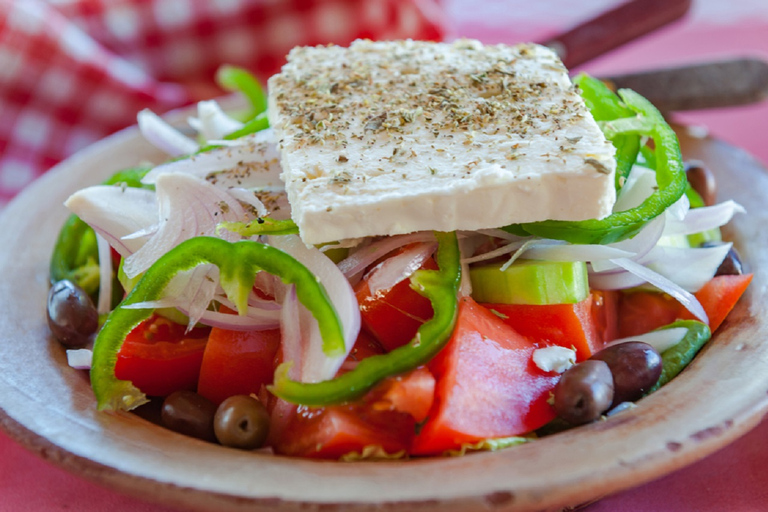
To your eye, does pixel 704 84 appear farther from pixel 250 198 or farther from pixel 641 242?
pixel 250 198

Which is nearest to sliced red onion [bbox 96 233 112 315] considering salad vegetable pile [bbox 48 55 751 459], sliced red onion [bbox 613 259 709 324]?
salad vegetable pile [bbox 48 55 751 459]

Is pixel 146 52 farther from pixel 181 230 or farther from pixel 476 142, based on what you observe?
pixel 476 142

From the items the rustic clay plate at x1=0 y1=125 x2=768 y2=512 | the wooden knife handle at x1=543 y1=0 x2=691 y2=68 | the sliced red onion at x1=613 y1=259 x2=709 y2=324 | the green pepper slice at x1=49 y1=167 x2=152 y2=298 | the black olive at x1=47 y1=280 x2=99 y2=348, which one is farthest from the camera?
the wooden knife handle at x1=543 y1=0 x2=691 y2=68

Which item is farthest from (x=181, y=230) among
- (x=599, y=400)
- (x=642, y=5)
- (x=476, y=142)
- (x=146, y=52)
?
(x=146, y=52)

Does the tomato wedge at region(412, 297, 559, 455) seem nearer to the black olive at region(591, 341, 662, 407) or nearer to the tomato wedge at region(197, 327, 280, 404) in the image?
the black olive at region(591, 341, 662, 407)

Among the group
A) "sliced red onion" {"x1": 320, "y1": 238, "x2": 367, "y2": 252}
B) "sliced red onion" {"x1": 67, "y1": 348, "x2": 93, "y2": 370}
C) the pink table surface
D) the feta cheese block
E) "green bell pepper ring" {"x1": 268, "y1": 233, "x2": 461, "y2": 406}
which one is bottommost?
the pink table surface

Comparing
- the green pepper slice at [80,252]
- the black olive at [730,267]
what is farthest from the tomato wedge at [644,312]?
the green pepper slice at [80,252]

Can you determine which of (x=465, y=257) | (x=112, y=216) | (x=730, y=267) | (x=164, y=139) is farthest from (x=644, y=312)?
(x=164, y=139)
